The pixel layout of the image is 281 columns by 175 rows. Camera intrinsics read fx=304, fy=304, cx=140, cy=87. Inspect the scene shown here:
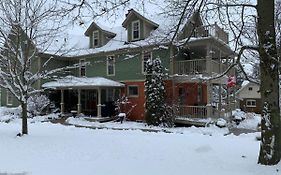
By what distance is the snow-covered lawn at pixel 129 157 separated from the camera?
20.9ft

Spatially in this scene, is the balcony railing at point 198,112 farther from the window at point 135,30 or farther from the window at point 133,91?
the window at point 135,30

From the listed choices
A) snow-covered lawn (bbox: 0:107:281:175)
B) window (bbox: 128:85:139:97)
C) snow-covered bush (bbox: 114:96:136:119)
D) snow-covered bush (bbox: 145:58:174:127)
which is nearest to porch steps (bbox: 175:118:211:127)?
snow-covered bush (bbox: 145:58:174:127)

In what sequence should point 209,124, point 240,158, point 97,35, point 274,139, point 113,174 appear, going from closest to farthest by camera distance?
point 113,174
point 274,139
point 240,158
point 209,124
point 97,35

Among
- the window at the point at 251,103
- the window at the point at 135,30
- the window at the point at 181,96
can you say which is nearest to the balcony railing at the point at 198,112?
the window at the point at 181,96

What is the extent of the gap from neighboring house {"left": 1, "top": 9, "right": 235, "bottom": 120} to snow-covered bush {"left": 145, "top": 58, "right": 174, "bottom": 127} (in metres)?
0.79

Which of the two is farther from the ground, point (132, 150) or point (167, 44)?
point (167, 44)

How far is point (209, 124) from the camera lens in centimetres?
1745

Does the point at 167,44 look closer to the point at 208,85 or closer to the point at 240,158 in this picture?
the point at 240,158

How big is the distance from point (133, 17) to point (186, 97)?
23.3 feet

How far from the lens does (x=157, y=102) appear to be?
1834cm

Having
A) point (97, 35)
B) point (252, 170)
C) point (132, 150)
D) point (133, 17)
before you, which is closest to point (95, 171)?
point (132, 150)

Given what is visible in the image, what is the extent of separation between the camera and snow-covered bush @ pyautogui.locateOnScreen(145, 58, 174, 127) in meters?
18.3

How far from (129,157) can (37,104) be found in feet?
60.3

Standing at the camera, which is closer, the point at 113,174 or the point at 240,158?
the point at 113,174
